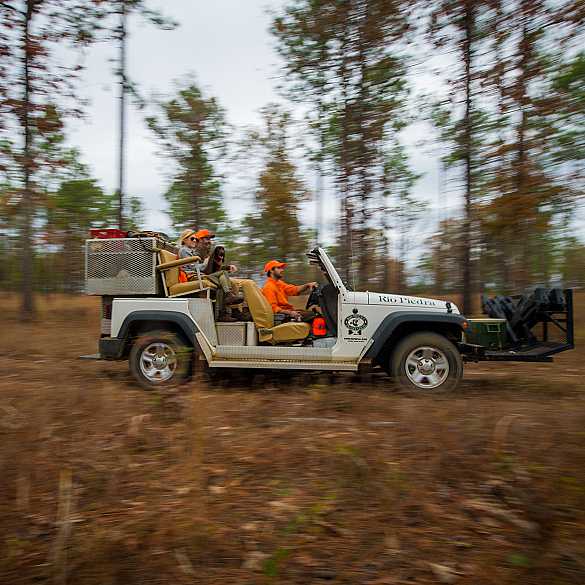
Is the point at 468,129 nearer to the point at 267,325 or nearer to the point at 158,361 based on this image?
the point at 267,325

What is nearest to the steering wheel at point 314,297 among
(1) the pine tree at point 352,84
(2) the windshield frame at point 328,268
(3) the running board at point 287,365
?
(2) the windshield frame at point 328,268

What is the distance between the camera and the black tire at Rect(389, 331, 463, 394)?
600 centimetres

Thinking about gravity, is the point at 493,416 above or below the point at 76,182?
below

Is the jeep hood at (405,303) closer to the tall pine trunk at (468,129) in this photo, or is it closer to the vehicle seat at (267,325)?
the vehicle seat at (267,325)

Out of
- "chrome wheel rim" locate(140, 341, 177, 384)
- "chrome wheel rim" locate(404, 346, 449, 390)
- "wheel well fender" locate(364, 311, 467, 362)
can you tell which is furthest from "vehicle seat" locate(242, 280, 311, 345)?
"chrome wheel rim" locate(404, 346, 449, 390)

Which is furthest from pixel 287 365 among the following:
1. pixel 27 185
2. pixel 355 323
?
pixel 27 185

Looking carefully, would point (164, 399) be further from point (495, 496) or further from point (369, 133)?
point (369, 133)

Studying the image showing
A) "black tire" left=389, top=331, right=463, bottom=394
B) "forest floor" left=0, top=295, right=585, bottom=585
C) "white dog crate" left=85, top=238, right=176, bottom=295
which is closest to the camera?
"forest floor" left=0, top=295, right=585, bottom=585

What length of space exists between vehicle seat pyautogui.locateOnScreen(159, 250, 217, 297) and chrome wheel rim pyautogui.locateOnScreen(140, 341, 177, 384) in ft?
2.07

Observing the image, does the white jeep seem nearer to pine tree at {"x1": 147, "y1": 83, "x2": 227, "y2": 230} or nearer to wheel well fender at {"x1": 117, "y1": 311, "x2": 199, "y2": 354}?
wheel well fender at {"x1": 117, "y1": 311, "x2": 199, "y2": 354}

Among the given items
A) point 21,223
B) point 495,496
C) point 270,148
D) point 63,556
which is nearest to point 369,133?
point 270,148

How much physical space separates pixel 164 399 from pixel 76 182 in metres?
17.7

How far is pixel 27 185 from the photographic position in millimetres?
13570

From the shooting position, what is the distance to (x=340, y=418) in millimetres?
4953
